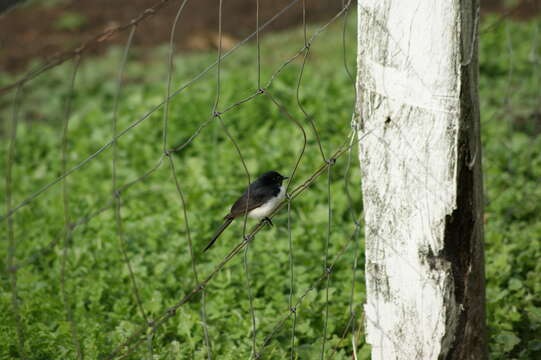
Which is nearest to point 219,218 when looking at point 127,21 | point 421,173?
point 421,173

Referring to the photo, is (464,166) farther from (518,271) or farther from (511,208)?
(511,208)

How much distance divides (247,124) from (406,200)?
144 inches

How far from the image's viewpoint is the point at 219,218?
4.59m

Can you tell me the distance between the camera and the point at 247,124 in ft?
19.2

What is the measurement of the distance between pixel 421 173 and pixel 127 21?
317 inches

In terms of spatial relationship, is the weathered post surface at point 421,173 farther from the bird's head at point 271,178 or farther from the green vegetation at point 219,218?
the bird's head at point 271,178


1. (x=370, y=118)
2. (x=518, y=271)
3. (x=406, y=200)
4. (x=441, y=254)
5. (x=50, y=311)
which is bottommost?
(x=518, y=271)

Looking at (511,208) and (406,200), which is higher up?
(406,200)

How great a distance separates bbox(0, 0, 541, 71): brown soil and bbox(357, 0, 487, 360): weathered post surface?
6800 millimetres

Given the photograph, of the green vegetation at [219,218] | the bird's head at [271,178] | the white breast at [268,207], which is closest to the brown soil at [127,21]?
the green vegetation at [219,218]

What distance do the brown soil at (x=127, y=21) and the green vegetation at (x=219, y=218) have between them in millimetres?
1380

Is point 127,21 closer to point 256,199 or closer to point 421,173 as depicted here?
point 256,199

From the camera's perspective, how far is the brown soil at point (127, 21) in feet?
29.4

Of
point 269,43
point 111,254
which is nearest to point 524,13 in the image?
point 269,43
